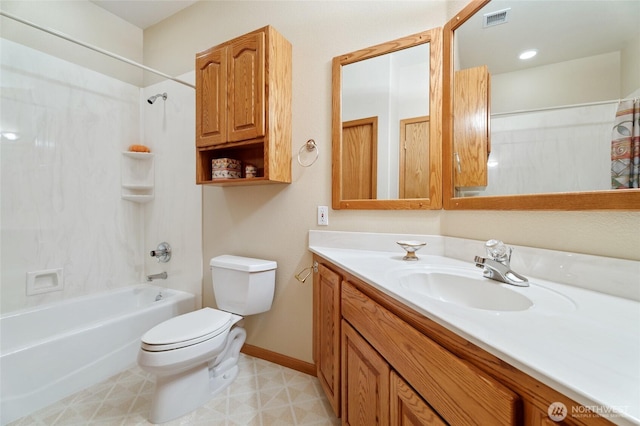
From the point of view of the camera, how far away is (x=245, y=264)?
5.06 feet

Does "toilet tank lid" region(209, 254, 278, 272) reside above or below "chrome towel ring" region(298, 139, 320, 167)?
below

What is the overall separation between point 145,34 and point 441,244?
10.5 ft

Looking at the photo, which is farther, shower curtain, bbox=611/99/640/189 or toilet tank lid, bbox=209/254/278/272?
toilet tank lid, bbox=209/254/278/272

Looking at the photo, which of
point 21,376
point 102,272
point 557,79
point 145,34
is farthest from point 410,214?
point 145,34

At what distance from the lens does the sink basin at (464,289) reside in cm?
75

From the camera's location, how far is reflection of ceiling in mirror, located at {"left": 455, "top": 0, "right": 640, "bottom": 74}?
2.30ft

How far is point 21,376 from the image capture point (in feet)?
4.04

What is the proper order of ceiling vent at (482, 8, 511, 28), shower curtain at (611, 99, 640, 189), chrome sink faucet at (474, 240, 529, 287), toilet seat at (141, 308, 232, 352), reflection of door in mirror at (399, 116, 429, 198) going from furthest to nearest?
reflection of door in mirror at (399, 116, 429, 198) < toilet seat at (141, 308, 232, 352) < ceiling vent at (482, 8, 511, 28) < chrome sink faucet at (474, 240, 529, 287) < shower curtain at (611, 99, 640, 189)

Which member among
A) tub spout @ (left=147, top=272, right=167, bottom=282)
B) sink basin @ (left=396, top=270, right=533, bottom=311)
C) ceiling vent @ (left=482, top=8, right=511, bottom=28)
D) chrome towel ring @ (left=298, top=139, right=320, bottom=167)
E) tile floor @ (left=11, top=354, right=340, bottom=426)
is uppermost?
ceiling vent @ (left=482, top=8, right=511, bottom=28)

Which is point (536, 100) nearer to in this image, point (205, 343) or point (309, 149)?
point (309, 149)

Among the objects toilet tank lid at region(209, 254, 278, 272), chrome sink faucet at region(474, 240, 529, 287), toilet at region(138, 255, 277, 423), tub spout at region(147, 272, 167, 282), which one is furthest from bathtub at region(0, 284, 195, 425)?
chrome sink faucet at region(474, 240, 529, 287)

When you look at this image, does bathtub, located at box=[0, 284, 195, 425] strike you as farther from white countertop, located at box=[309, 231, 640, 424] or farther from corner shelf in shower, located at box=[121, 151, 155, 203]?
white countertop, located at box=[309, 231, 640, 424]

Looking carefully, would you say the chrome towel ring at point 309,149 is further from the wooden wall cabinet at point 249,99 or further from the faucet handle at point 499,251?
the faucet handle at point 499,251

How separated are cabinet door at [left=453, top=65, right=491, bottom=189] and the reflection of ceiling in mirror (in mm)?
57
